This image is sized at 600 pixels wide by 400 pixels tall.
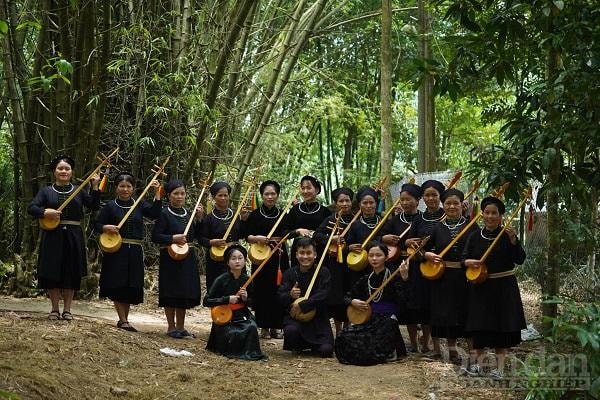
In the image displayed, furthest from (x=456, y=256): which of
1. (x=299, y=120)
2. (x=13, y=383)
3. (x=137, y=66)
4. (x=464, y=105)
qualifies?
(x=464, y=105)

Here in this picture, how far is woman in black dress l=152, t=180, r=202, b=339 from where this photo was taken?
7.41 metres

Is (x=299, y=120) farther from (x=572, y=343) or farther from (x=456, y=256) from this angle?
(x=572, y=343)

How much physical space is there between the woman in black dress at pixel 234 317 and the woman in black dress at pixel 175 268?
34cm

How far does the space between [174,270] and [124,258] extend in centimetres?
47

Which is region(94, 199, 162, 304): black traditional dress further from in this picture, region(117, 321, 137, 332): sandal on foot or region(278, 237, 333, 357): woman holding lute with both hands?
region(278, 237, 333, 357): woman holding lute with both hands

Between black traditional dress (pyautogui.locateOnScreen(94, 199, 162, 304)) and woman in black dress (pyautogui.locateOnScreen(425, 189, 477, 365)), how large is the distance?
2.61 meters

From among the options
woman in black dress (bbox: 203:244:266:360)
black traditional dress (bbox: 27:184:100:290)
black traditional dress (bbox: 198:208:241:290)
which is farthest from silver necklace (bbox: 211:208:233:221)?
black traditional dress (bbox: 27:184:100:290)

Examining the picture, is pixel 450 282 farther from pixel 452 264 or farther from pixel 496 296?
pixel 496 296

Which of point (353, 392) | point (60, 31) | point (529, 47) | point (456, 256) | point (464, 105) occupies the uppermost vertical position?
point (464, 105)

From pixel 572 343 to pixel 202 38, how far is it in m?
6.43

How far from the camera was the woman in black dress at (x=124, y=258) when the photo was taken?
727 cm

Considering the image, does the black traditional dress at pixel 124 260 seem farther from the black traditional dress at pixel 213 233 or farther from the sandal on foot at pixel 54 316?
the black traditional dress at pixel 213 233

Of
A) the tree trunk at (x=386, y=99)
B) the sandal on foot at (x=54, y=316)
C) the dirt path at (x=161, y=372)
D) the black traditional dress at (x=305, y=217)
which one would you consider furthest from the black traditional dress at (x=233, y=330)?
the tree trunk at (x=386, y=99)

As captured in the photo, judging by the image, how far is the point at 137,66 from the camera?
31.0ft
